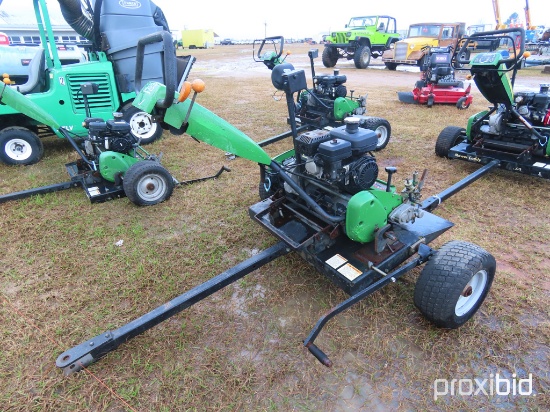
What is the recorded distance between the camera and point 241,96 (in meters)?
11.3

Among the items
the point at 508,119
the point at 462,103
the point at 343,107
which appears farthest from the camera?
the point at 462,103

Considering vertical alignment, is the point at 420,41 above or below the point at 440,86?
above

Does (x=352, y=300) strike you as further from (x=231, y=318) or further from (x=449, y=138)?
(x=449, y=138)

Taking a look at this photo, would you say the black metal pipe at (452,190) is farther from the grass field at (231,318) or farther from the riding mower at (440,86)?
the riding mower at (440,86)

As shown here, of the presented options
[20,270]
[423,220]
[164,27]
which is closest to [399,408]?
[423,220]

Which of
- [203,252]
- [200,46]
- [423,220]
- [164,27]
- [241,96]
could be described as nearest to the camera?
[423,220]

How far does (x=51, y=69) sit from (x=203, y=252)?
15.0 feet

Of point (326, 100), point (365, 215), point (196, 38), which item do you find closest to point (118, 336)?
point (365, 215)

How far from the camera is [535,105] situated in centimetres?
457

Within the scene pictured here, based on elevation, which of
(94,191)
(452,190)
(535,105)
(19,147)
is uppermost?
(535,105)

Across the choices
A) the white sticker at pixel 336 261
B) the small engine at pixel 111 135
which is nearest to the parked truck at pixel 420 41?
the small engine at pixel 111 135

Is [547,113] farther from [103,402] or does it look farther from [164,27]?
[164,27]

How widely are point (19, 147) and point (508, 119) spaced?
23.1 ft

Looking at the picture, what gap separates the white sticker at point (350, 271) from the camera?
93.3 inches
